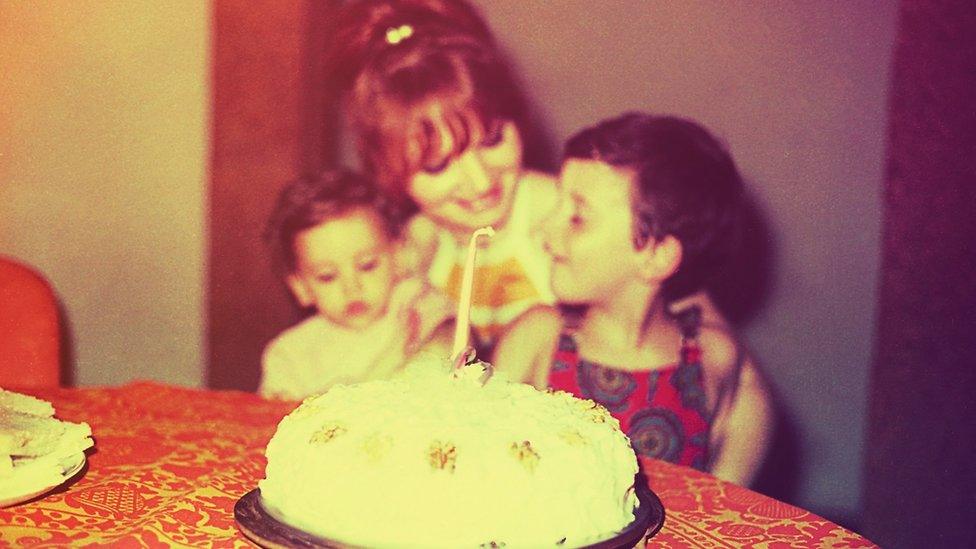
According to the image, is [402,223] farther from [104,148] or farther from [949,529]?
[949,529]

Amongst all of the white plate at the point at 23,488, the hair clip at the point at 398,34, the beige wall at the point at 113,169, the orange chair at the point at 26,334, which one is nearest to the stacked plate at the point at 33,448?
the white plate at the point at 23,488

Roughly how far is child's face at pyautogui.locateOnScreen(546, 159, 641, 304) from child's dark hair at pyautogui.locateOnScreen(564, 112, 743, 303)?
0.09ft

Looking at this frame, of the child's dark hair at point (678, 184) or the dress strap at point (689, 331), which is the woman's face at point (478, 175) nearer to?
the child's dark hair at point (678, 184)

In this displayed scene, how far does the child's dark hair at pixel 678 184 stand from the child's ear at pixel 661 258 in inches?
0.5

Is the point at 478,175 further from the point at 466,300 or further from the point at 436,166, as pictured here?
the point at 466,300

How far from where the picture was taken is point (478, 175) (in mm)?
2465

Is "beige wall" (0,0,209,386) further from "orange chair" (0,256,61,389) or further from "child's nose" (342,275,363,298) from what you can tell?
"orange chair" (0,256,61,389)

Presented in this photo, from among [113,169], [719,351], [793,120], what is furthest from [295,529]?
[113,169]

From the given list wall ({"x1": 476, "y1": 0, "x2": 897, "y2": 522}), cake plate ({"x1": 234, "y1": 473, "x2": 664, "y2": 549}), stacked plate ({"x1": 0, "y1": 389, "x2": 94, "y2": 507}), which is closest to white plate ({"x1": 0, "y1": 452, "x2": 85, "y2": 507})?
stacked plate ({"x1": 0, "y1": 389, "x2": 94, "y2": 507})

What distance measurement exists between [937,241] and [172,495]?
174 cm

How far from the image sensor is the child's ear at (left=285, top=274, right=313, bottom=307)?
2609mm

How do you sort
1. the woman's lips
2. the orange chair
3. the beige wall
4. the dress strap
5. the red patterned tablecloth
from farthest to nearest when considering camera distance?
the beige wall < the woman's lips < the dress strap < the orange chair < the red patterned tablecloth

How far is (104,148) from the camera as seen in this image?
2906mm

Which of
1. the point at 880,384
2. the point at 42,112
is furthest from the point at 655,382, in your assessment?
the point at 42,112
